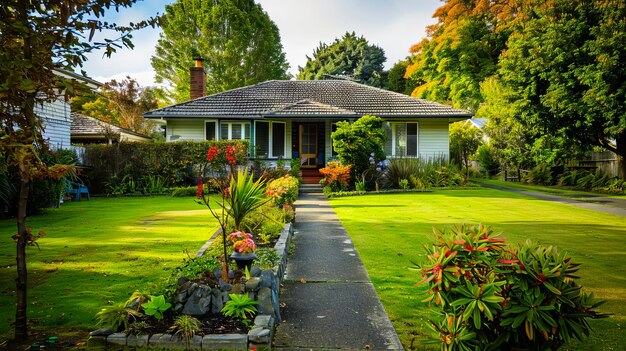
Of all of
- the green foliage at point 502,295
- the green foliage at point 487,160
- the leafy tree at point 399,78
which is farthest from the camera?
the leafy tree at point 399,78

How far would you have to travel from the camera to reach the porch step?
1953cm

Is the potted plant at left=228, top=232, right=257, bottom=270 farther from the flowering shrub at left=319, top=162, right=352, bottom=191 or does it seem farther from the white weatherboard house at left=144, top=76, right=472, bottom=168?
the white weatherboard house at left=144, top=76, right=472, bottom=168

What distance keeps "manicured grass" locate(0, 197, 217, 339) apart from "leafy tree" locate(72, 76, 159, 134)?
31736 millimetres

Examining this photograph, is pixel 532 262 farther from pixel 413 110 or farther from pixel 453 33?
pixel 453 33

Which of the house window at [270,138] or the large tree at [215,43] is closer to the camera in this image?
the house window at [270,138]

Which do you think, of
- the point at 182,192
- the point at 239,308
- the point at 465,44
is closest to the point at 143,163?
the point at 182,192

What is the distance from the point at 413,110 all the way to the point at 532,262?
20662mm

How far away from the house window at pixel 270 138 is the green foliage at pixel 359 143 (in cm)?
528

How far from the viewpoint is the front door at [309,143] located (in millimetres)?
23500

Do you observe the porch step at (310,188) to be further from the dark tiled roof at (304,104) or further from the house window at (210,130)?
the house window at (210,130)

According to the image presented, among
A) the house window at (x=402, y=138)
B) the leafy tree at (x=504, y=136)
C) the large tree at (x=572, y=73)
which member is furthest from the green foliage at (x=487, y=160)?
the house window at (x=402, y=138)

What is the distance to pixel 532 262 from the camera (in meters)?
2.84

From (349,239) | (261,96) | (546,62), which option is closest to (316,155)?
(261,96)

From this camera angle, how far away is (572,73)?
19.5 m
